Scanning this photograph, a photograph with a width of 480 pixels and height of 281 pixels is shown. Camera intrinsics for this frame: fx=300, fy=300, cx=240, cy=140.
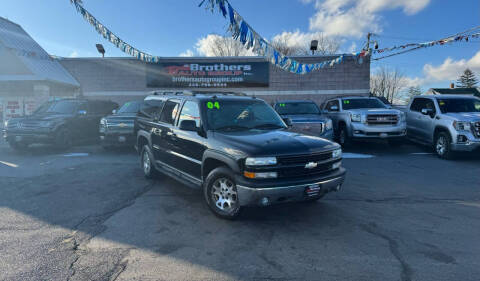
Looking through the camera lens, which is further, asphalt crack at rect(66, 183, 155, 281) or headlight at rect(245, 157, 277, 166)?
headlight at rect(245, 157, 277, 166)

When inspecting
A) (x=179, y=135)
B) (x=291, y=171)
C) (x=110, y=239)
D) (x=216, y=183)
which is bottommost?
(x=110, y=239)

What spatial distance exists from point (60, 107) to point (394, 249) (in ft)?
37.6

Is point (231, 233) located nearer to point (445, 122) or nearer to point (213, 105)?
point (213, 105)

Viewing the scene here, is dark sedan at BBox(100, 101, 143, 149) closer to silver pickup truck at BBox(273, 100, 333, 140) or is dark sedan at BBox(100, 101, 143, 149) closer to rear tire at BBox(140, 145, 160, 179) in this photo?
rear tire at BBox(140, 145, 160, 179)

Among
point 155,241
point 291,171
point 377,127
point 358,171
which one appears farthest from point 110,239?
point 377,127

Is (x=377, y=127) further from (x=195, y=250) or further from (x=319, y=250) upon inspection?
(x=195, y=250)

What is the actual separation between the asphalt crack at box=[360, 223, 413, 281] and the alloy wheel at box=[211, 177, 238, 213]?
5.77 feet

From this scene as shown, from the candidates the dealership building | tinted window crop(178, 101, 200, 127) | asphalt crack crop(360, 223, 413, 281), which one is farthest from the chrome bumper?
the dealership building

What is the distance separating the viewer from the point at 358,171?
7.31m

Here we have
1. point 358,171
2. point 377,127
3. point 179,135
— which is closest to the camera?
point 179,135

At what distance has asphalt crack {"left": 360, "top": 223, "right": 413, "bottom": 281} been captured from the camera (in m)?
2.91

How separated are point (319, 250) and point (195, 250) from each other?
141cm

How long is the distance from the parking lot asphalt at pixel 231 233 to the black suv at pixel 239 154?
47cm

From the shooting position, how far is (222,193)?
13.9ft
